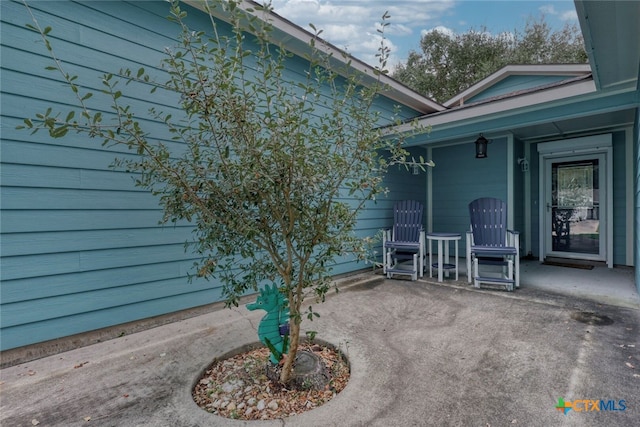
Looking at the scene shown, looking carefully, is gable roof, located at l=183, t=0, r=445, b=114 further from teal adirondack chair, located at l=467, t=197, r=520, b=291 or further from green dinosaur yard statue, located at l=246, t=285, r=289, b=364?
teal adirondack chair, located at l=467, t=197, r=520, b=291

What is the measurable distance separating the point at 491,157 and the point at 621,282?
103 inches

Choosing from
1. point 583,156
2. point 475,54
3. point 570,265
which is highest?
point 475,54

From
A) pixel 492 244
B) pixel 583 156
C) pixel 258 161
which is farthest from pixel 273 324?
pixel 583 156

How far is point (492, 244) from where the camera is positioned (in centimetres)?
436

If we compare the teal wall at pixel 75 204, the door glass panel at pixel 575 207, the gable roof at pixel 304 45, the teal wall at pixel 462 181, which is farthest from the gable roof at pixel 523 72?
the teal wall at pixel 75 204

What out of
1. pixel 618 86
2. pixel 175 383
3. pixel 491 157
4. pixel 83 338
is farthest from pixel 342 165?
pixel 491 157

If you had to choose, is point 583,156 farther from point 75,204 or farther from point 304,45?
point 75,204

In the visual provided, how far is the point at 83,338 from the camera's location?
8.19 ft

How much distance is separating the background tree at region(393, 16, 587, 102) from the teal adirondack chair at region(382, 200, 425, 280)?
930 cm

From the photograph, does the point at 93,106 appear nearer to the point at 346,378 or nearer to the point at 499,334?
the point at 346,378

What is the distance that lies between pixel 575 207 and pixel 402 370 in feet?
17.2

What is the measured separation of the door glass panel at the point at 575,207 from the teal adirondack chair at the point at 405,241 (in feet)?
9.33

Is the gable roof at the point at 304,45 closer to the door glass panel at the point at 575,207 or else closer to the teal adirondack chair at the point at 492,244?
the teal adirondack chair at the point at 492,244

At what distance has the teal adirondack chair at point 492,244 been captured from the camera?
388 cm
